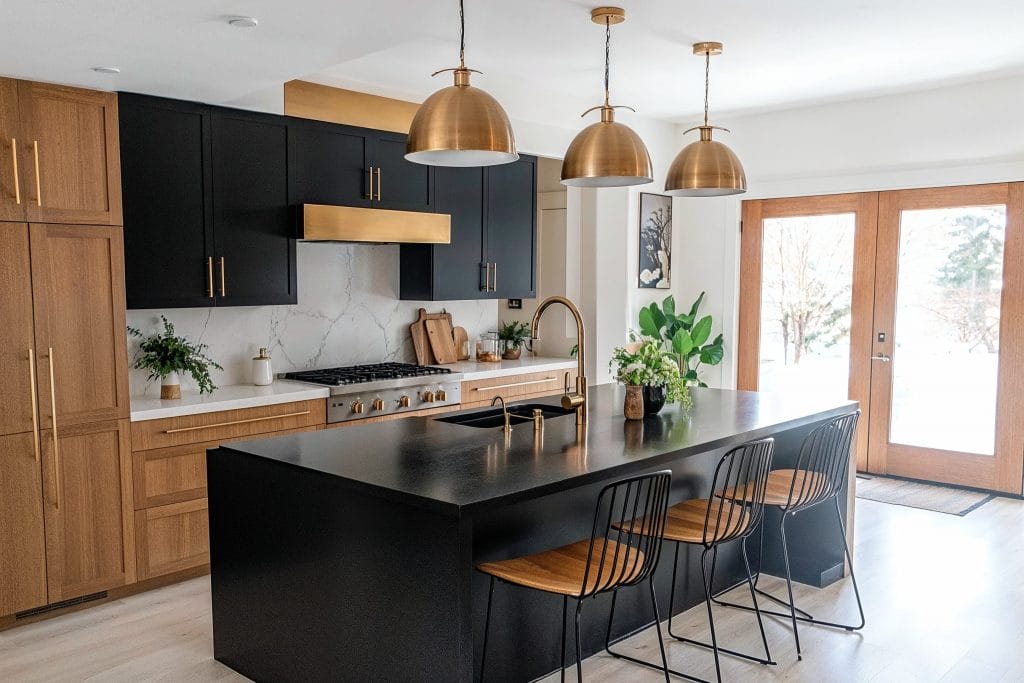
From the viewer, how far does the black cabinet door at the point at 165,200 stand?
407 cm

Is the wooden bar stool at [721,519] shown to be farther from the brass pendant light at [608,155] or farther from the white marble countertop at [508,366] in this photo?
the white marble countertop at [508,366]

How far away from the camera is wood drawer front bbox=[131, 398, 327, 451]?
4.04 meters

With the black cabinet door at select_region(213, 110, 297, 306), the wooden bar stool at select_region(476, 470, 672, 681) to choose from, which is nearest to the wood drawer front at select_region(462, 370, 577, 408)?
the black cabinet door at select_region(213, 110, 297, 306)

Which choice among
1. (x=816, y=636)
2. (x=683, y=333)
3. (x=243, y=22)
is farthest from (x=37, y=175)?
(x=683, y=333)

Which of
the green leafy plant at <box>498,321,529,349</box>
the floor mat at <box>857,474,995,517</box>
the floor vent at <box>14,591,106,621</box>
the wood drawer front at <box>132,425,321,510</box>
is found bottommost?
the floor vent at <box>14,591,106,621</box>

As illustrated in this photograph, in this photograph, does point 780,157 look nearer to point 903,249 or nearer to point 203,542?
point 903,249

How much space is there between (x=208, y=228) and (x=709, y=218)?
Answer: 4.15 metres

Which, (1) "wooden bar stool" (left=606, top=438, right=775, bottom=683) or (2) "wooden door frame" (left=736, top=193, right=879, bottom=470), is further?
(2) "wooden door frame" (left=736, top=193, right=879, bottom=470)

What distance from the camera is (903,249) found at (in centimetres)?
607

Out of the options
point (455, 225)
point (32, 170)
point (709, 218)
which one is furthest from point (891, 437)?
point (32, 170)

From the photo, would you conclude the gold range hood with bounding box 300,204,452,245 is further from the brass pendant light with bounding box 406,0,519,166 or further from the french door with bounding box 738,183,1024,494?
the french door with bounding box 738,183,1024,494

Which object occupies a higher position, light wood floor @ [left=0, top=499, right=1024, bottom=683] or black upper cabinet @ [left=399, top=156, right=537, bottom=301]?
black upper cabinet @ [left=399, top=156, right=537, bottom=301]

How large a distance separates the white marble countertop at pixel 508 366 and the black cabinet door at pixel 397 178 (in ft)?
3.51

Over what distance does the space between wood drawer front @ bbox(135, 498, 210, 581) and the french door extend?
4440mm
